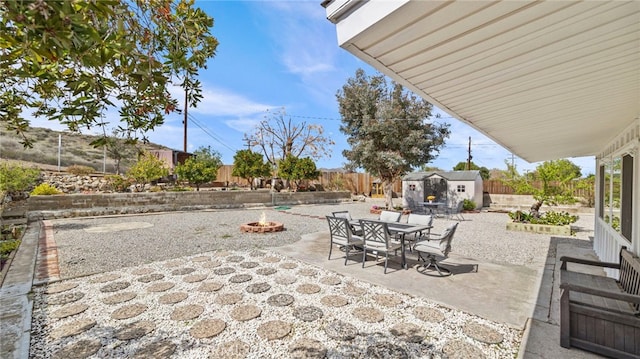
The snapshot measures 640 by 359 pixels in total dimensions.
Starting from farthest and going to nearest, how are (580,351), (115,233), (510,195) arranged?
(510,195) → (115,233) → (580,351)

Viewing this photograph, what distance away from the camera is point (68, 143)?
29.9m

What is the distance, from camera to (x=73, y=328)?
2.82 meters

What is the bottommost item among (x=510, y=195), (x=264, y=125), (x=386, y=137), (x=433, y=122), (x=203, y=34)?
(x=510, y=195)

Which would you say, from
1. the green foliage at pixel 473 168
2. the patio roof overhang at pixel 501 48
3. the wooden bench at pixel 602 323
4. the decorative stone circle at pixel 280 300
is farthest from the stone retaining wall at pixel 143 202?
the green foliage at pixel 473 168

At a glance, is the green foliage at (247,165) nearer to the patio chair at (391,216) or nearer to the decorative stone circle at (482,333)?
the patio chair at (391,216)

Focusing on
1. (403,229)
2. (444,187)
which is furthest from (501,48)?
(444,187)

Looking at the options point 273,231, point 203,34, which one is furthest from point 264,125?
point 203,34

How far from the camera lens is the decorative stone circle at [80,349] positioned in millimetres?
2391

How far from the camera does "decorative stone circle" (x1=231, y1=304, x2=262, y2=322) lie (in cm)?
311

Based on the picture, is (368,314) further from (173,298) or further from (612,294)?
(173,298)

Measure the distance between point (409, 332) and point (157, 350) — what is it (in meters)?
2.43

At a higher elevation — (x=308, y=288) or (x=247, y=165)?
(x=247, y=165)

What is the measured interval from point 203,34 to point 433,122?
13957 millimetres

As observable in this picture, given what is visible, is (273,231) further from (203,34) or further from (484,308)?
(203,34)
